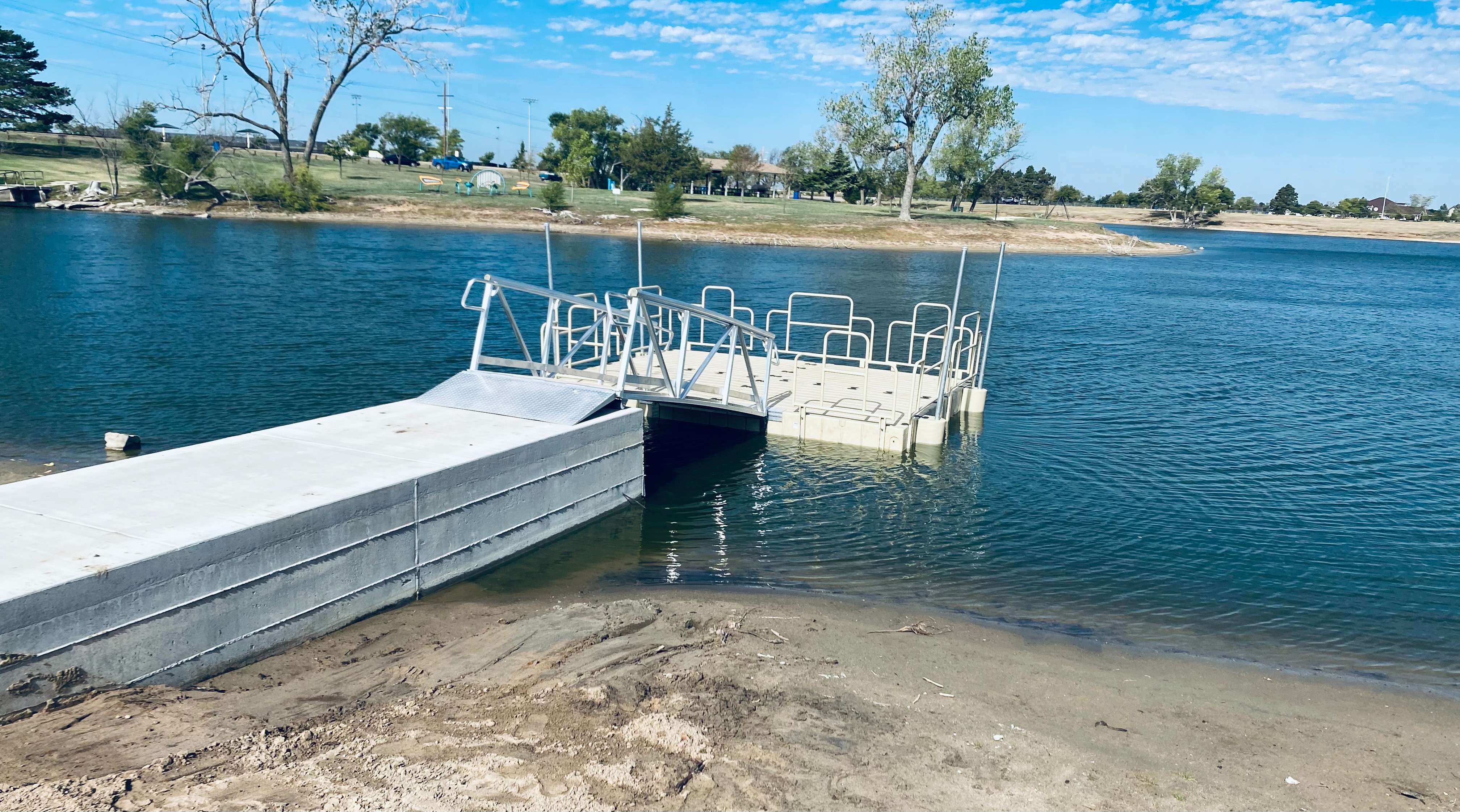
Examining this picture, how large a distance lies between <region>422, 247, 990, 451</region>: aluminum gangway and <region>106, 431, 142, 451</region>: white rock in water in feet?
16.8

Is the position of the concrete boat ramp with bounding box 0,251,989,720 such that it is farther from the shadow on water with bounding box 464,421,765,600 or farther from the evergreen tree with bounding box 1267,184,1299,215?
the evergreen tree with bounding box 1267,184,1299,215

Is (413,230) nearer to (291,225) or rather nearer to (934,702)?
(291,225)

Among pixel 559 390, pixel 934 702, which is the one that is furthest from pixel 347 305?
pixel 934 702

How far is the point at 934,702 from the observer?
7504mm

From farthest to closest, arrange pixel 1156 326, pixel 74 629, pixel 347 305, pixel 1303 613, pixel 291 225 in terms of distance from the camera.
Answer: pixel 291 225 < pixel 1156 326 < pixel 347 305 < pixel 1303 613 < pixel 74 629

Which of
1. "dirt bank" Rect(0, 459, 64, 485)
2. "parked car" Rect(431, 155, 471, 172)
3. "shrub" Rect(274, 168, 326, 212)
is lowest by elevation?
"dirt bank" Rect(0, 459, 64, 485)

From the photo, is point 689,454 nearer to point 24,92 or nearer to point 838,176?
point 24,92

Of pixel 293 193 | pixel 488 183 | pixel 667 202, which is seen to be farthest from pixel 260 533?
pixel 488 183

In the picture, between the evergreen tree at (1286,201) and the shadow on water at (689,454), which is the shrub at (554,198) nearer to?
the shadow on water at (689,454)

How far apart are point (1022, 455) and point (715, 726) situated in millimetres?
11642

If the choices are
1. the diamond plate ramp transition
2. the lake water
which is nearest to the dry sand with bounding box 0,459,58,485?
the lake water

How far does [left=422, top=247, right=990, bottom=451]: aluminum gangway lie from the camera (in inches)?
485

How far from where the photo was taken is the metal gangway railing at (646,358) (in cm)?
1273

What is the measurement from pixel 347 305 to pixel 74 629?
2510cm
